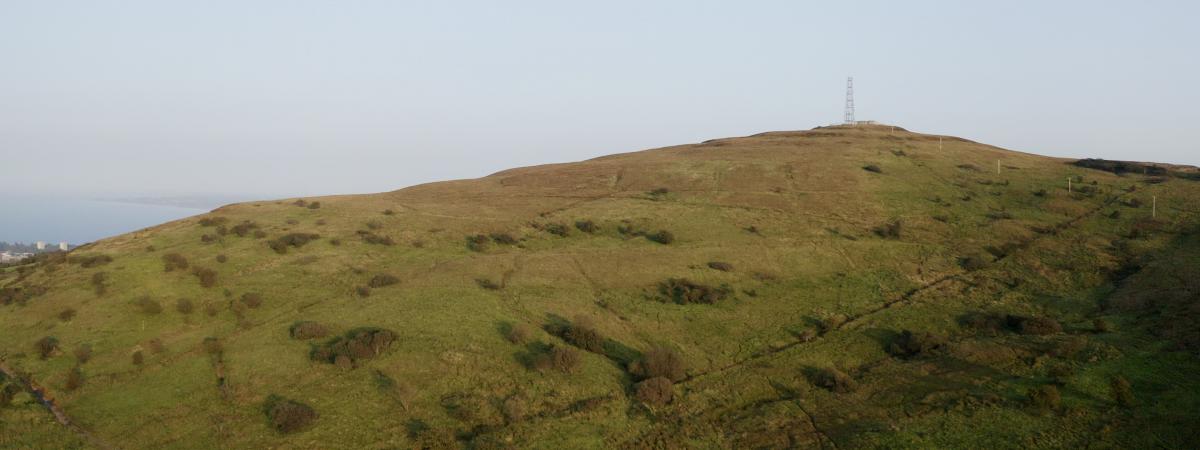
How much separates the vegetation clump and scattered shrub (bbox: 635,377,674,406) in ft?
41.5

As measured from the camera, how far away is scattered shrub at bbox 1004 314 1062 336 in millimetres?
37531

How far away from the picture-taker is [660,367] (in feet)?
112

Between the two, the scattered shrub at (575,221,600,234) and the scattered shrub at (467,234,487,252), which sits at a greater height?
the scattered shrub at (575,221,600,234)

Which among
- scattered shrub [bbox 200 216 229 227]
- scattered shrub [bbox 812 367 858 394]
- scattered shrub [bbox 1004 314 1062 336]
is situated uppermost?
scattered shrub [bbox 200 216 229 227]

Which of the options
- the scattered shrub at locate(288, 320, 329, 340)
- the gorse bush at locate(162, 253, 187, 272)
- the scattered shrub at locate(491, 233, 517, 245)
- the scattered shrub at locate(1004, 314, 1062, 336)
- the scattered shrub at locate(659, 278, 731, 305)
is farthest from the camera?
the scattered shrub at locate(491, 233, 517, 245)

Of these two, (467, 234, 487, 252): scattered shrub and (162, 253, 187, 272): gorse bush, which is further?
(467, 234, 487, 252): scattered shrub

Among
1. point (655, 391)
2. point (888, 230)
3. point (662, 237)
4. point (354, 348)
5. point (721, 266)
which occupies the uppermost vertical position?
point (662, 237)

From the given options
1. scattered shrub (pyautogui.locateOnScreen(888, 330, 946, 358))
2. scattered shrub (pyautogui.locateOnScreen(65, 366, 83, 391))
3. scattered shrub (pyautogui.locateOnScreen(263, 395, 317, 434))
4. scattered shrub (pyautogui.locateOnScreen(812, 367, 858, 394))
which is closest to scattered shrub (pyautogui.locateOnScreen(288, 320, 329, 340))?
scattered shrub (pyautogui.locateOnScreen(263, 395, 317, 434))

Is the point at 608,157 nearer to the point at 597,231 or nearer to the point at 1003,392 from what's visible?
the point at 597,231

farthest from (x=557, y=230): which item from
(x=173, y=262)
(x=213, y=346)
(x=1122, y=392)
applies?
(x=1122, y=392)

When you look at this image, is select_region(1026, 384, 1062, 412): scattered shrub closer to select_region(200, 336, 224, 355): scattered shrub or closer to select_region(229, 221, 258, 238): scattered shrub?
select_region(200, 336, 224, 355): scattered shrub

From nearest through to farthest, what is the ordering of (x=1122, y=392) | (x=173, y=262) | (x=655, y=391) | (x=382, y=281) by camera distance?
1. (x=1122, y=392)
2. (x=655, y=391)
3. (x=382, y=281)
4. (x=173, y=262)

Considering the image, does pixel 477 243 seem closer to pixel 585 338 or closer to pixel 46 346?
pixel 585 338

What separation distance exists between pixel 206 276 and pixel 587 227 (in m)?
27.2
